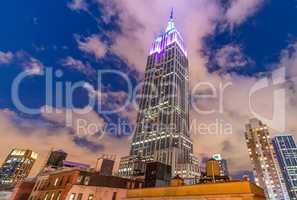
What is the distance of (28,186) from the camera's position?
4244cm

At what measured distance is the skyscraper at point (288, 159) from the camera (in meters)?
152

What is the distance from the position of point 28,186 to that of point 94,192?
790 inches

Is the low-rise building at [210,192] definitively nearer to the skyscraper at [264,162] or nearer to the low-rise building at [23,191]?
the low-rise building at [23,191]

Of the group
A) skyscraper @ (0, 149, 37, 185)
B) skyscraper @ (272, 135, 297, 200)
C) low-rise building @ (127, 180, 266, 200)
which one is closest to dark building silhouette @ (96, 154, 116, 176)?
low-rise building @ (127, 180, 266, 200)

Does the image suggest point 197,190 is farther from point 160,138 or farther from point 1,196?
point 160,138

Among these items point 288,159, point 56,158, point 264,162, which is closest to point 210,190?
point 56,158

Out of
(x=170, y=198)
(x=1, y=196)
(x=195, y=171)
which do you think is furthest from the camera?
(x=195, y=171)

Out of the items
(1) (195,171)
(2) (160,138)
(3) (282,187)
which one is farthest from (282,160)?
(2) (160,138)

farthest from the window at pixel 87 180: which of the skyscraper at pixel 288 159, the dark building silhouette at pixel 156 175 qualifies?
the skyscraper at pixel 288 159

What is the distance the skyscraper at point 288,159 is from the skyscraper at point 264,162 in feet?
58.3

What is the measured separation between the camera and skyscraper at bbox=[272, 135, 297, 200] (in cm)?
15188

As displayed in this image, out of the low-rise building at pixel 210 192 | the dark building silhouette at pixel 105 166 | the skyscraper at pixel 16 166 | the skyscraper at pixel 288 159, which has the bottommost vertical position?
the low-rise building at pixel 210 192

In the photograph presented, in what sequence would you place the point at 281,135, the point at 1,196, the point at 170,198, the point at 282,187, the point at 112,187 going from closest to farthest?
the point at 170,198 → the point at 112,187 → the point at 1,196 → the point at 282,187 → the point at 281,135

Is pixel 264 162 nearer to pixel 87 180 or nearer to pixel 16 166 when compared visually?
pixel 87 180
